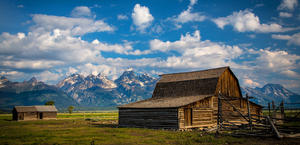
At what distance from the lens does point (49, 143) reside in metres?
21.2

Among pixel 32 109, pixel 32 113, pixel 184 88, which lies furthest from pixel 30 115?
pixel 184 88

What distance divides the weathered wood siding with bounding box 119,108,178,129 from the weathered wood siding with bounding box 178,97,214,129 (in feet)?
3.06

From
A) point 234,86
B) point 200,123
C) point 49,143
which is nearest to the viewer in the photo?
point 49,143

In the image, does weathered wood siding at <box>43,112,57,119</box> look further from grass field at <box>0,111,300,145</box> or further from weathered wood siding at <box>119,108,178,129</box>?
grass field at <box>0,111,300,145</box>

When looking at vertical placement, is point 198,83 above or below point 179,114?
above

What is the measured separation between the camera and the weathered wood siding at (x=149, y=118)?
109ft

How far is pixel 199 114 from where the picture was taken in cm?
3491

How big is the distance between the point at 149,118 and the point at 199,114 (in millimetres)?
7476

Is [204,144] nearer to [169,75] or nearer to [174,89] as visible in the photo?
[174,89]

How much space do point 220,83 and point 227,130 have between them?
12.0 m

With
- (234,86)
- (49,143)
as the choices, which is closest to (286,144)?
(49,143)

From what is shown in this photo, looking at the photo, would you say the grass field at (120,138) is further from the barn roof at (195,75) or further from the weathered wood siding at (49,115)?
the weathered wood siding at (49,115)

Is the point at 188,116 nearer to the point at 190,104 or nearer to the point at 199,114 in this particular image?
the point at 190,104

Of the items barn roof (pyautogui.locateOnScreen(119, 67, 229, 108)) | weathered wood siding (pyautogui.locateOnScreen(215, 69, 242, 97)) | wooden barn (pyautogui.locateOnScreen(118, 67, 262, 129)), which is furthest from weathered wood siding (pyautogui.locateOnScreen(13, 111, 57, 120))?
weathered wood siding (pyautogui.locateOnScreen(215, 69, 242, 97))
